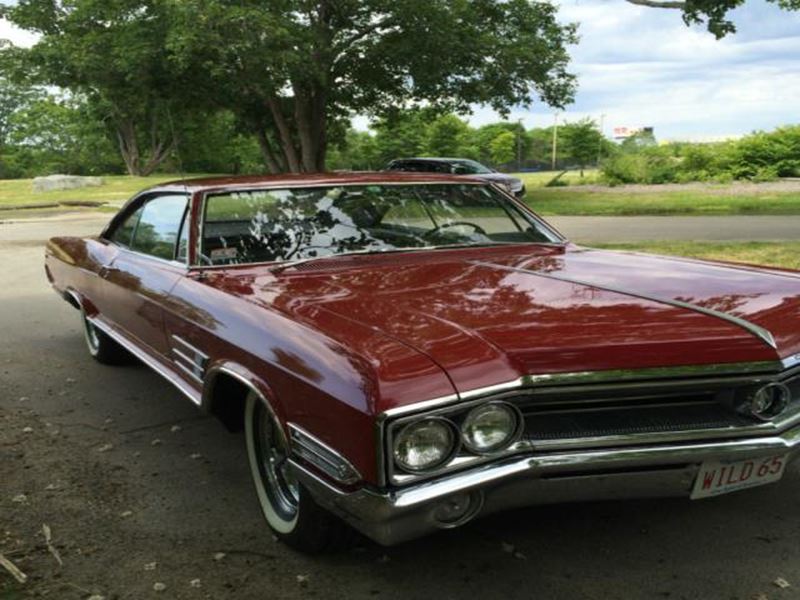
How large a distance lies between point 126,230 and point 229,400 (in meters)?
2.22

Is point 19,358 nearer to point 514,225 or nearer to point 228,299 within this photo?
point 228,299

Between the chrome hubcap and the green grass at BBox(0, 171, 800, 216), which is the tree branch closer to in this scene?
the green grass at BBox(0, 171, 800, 216)

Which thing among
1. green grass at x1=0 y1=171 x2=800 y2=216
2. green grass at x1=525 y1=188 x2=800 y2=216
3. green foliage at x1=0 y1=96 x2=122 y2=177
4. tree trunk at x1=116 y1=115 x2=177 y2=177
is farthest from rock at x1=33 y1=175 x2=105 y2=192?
green foliage at x1=0 y1=96 x2=122 y2=177

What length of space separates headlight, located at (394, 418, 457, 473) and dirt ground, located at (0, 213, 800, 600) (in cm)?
60

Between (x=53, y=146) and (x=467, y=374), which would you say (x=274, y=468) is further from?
(x=53, y=146)

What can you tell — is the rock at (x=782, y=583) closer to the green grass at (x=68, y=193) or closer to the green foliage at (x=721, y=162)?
the green grass at (x=68, y=193)

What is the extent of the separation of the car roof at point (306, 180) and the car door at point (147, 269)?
105 millimetres

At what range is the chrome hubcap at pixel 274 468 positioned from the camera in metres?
2.87

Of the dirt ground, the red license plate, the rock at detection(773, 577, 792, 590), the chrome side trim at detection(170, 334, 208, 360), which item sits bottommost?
the rock at detection(773, 577, 792, 590)

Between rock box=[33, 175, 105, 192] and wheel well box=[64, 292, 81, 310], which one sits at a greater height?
rock box=[33, 175, 105, 192]

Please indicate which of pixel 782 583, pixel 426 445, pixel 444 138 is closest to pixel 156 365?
pixel 426 445

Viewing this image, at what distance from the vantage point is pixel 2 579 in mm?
2611

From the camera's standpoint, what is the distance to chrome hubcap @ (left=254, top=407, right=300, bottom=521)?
287 centimetres

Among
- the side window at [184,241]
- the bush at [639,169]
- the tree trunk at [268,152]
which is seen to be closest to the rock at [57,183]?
the tree trunk at [268,152]
